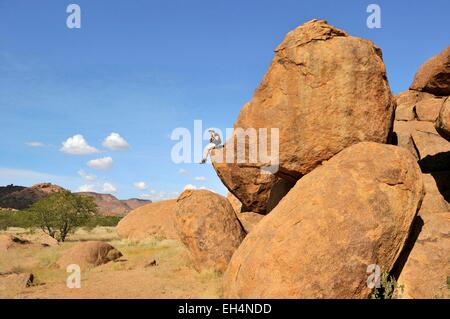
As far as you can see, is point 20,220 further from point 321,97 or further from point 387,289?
point 387,289

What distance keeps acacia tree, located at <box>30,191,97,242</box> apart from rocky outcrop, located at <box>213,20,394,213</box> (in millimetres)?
23238

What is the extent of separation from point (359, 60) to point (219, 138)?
6.68 m

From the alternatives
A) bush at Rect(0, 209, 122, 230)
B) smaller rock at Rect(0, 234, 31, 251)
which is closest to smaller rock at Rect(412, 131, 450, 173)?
smaller rock at Rect(0, 234, 31, 251)

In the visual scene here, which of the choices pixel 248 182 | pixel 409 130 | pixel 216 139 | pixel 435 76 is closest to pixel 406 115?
pixel 409 130

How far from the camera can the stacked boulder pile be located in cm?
760

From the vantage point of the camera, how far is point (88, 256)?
15570mm

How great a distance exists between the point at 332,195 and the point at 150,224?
22.1 meters

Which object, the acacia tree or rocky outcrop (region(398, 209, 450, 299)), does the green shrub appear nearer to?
rocky outcrop (region(398, 209, 450, 299))

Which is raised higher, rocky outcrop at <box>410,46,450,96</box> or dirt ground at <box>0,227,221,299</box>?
rocky outcrop at <box>410,46,450,96</box>

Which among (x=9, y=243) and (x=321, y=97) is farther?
(x=9, y=243)

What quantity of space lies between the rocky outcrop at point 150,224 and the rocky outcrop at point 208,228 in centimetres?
1400
